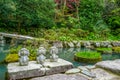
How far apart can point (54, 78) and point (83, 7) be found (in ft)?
46.2

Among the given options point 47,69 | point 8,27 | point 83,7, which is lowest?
point 47,69

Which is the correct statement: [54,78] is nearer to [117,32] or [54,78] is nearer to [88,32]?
[88,32]

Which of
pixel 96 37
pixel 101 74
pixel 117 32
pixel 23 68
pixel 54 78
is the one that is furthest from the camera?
pixel 117 32

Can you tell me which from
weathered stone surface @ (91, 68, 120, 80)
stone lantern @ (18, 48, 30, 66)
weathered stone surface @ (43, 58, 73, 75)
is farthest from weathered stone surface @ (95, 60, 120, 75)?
stone lantern @ (18, 48, 30, 66)

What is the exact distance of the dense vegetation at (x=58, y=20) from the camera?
42.6ft

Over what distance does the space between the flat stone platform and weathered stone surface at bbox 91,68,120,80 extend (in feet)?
2.88

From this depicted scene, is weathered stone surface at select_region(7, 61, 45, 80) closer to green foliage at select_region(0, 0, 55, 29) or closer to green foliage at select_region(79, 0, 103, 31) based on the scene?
green foliage at select_region(0, 0, 55, 29)

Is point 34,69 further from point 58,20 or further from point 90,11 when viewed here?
point 90,11

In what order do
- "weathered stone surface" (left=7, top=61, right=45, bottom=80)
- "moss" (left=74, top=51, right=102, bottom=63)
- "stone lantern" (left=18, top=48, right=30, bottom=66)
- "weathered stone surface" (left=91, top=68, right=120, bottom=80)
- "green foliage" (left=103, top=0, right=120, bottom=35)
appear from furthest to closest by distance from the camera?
"green foliage" (left=103, top=0, right=120, bottom=35) < "moss" (left=74, top=51, right=102, bottom=63) < "stone lantern" (left=18, top=48, right=30, bottom=66) < "weathered stone surface" (left=7, top=61, right=45, bottom=80) < "weathered stone surface" (left=91, top=68, right=120, bottom=80)

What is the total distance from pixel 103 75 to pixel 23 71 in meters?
Result: 1.60

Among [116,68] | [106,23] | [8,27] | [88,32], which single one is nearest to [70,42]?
[88,32]

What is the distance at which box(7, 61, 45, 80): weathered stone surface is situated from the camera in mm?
3964

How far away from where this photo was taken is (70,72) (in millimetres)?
3756

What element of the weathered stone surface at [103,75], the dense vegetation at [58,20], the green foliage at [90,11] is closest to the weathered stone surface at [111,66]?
the weathered stone surface at [103,75]
